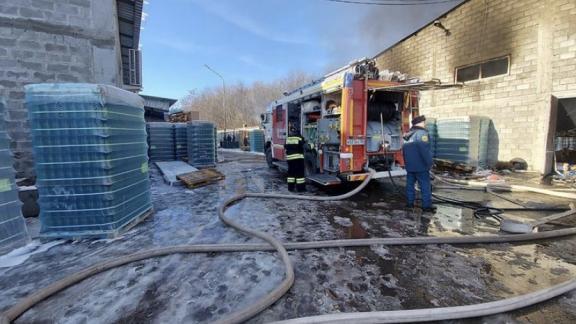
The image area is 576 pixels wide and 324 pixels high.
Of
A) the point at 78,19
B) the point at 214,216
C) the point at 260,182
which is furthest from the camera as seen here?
the point at 260,182

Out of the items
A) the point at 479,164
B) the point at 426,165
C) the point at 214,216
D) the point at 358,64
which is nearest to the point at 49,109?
the point at 214,216

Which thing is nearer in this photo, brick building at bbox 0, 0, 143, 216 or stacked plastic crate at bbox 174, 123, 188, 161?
brick building at bbox 0, 0, 143, 216

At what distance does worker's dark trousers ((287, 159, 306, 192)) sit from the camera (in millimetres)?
6918

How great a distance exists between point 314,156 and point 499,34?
9.27 m

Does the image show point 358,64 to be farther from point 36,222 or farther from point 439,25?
point 439,25

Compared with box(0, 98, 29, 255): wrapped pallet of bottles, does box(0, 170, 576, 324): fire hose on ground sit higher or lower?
lower

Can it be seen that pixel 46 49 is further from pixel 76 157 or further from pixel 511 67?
pixel 511 67

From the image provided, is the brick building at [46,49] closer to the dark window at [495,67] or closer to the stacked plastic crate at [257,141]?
the dark window at [495,67]

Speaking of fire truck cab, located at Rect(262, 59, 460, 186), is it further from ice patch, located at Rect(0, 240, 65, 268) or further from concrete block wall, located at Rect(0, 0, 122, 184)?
concrete block wall, located at Rect(0, 0, 122, 184)

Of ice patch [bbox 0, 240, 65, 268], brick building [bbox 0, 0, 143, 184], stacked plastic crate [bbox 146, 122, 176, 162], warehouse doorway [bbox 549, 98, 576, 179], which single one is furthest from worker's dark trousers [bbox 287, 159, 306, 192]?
stacked plastic crate [bbox 146, 122, 176, 162]

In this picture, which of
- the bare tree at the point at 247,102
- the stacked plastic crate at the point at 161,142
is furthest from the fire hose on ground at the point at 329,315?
the bare tree at the point at 247,102

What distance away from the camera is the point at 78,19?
6.42 metres

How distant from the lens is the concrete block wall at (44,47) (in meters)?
5.76

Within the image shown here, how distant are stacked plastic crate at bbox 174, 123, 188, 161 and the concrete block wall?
264 inches
